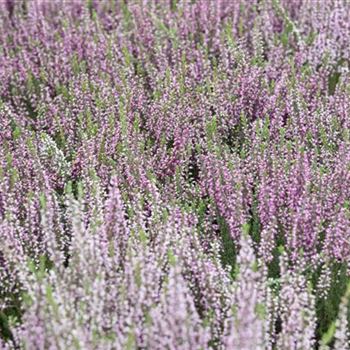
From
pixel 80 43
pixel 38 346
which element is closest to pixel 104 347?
pixel 38 346

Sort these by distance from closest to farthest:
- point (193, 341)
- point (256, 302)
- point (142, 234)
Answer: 1. point (193, 341)
2. point (256, 302)
3. point (142, 234)

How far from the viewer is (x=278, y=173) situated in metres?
4.69

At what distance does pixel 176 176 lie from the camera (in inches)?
192

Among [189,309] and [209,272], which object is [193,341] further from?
[209,272]

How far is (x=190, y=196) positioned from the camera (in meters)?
4.98

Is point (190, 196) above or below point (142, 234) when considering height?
below

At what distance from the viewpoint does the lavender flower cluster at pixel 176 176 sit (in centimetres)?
354

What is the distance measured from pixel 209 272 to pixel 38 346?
3.43 ft

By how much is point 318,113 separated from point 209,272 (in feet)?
7.16

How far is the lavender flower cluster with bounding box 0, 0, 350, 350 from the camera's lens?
3539mm

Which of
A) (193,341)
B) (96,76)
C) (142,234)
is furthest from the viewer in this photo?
(96,76)

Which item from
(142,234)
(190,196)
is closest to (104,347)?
(142,234)

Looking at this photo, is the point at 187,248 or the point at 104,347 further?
the point at 187,248

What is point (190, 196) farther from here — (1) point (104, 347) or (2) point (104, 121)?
(1) point (104, 347)
